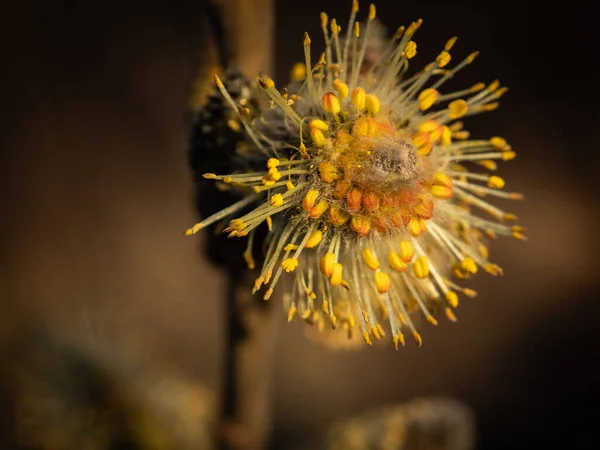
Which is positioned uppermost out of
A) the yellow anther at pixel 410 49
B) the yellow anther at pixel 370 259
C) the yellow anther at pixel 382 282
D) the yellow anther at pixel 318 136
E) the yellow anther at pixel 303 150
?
the yellow anther at pixel 410 49

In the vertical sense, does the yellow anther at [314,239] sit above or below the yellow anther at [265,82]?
below

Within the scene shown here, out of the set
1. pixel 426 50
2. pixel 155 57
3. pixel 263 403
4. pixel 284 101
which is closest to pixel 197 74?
pixel 284 101

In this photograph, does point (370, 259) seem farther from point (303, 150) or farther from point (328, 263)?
point (303, 150)

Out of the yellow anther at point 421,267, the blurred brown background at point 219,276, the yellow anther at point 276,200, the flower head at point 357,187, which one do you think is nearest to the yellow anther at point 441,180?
the flower head at point 357,187

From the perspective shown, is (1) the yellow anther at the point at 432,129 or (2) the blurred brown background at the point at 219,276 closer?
(1) the yellow anther at the point at 432,129

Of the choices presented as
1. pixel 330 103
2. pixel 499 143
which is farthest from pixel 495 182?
pixel 330 103

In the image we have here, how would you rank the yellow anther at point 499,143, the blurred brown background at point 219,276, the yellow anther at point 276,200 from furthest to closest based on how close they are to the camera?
the blurred brown background at point 219,276 → the yellow anther at point 499,143 → the yellow anther at point 276,200

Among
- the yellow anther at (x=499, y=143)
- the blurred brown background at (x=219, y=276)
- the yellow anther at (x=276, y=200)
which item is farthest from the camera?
the blurred brown background at (x=219, y=276)

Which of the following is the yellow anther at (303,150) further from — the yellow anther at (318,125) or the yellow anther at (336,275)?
the yellow anther at (336,275)
